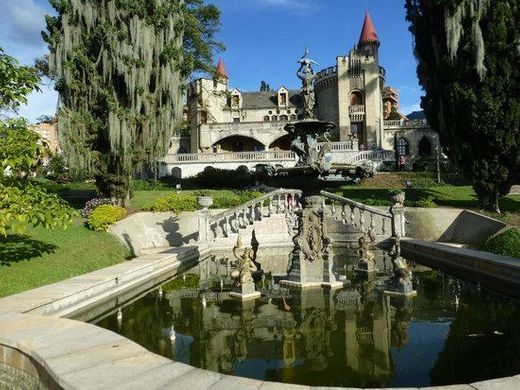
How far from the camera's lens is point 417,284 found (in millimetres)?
11117

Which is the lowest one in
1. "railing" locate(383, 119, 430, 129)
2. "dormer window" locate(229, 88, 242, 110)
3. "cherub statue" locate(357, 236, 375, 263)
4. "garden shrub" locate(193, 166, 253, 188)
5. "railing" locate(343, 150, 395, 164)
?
"cherub statue" locate(357, 236, 375, 263)

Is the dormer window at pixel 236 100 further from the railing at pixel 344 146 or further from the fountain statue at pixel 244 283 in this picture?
the fountain statue at pixel 244 283

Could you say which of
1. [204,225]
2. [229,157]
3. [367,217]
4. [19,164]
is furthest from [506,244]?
[229,157]

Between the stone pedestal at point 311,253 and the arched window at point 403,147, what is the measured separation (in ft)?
134

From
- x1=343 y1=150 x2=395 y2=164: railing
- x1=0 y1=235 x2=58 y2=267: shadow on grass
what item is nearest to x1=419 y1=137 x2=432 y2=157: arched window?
x1=343 y1=150 x2=395 y2=164: railing

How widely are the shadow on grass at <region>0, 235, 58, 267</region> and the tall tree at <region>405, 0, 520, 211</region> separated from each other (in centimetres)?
1781

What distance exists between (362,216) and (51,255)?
12773mm

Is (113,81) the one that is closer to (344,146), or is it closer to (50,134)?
(344,146)

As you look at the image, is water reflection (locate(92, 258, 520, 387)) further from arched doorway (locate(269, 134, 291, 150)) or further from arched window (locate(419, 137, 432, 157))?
arched doorway (locate(269, 134, 291, 150))

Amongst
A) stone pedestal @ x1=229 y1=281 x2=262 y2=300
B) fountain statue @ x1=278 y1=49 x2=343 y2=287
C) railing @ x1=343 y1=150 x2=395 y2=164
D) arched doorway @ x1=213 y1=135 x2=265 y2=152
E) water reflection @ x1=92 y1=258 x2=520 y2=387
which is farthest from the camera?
arched doorway @ x1=213 y1=135 x2=265 y2=152

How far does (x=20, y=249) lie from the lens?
12984mm

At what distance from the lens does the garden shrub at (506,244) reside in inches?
478

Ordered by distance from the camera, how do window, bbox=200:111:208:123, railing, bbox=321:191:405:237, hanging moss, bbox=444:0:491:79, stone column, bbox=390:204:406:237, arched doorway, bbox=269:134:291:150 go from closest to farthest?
stone column, bbox=390:204:406:237
railing, bbox=321:191:405:237
hanging moss, bbox=444:0:491:79
arched doorway, bbox=269:134:291:150
window, bbox=200:111:208:123

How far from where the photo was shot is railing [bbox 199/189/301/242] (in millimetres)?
18906
